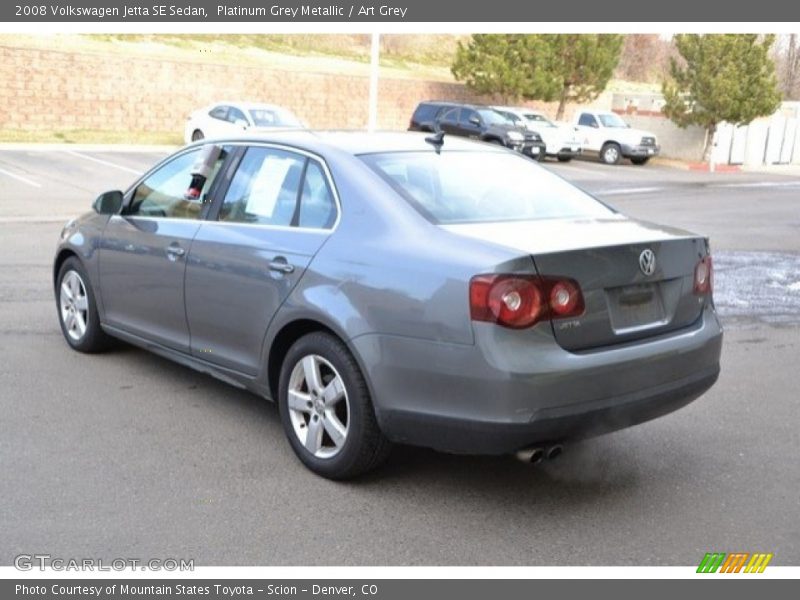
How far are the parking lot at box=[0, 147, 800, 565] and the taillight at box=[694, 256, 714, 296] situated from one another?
92 cm

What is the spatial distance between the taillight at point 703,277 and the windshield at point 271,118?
21055 mm

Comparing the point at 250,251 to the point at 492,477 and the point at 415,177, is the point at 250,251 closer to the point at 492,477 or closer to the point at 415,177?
the point at 415,177

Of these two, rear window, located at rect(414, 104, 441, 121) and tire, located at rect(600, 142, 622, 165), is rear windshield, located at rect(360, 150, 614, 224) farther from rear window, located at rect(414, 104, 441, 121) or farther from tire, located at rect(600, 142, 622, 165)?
tire, located at rect(600, 142, 622, 165)

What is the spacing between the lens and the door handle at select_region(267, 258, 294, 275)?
4500 millimetres

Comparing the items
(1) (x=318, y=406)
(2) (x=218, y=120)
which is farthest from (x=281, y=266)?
(2) (x=218, y=120)

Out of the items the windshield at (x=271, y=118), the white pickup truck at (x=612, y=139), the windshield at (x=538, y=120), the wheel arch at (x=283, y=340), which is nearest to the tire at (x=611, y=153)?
the white pickup truck at (x=612, y=139)

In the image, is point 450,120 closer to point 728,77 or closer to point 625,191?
point 625,191

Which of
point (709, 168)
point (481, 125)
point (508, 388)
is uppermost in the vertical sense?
point (508, 388)

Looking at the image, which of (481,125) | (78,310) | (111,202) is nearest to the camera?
(111,202)

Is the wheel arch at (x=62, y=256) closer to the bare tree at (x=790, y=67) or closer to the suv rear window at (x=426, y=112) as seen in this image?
the suv rear window at (x=426, y=112)

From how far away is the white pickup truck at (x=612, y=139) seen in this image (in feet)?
108

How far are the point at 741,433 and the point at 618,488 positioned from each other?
1.22 m

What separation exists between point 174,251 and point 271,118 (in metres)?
20.4

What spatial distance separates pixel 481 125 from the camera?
1133 inches
